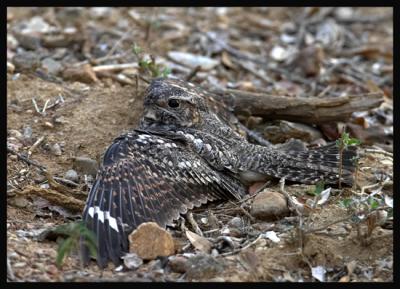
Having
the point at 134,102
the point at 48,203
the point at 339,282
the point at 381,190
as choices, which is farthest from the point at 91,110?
the point at 339,282

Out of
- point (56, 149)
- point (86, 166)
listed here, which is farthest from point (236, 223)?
point (56, 149)

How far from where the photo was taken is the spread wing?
4223mm

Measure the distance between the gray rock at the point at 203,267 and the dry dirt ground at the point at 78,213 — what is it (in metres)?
0.01

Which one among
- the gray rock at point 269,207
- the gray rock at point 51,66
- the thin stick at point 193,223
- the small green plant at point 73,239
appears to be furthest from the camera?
the gray rock at point 51,66

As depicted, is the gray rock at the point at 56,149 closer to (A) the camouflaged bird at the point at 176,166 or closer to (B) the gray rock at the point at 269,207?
(A) the camouflaged bird at the point at 176,166

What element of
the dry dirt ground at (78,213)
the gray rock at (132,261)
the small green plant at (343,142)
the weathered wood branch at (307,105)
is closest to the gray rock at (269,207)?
the dry dirt ground at (78,213)

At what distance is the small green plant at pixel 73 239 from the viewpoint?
378cm

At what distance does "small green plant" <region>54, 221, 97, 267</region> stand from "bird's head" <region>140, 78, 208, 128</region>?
1.44 meters

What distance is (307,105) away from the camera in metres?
5.99

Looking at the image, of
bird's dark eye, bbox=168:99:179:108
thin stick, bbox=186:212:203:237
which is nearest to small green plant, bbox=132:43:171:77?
bird's dark eye, bbox=168:99:179:108

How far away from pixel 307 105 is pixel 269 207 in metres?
1.56

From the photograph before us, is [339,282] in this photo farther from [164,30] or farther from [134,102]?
[164,30]

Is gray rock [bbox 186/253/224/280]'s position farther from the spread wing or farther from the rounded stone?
the spread wing

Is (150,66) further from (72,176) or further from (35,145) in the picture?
(72,176)
